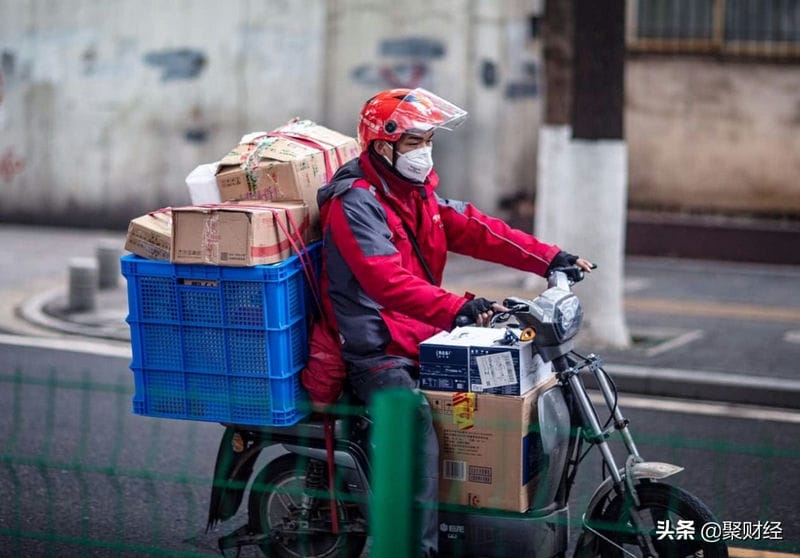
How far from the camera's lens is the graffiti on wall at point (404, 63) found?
48.0 feet

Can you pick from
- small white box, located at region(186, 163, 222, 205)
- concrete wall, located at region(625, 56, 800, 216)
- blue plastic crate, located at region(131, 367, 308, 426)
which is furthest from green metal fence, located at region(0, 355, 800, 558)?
concrete wall, located at region(625, 56, 800, 216)

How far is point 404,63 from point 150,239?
10.2m

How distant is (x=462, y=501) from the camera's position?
15.0 feet

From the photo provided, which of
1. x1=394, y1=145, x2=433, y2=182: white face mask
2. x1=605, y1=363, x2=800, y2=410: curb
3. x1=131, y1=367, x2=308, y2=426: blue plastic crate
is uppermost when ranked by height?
x1=394, y1=145, x2=433, y2=182: white face mask

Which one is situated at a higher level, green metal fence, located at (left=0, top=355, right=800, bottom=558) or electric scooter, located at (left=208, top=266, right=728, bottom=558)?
electric scooter, located at (left=208, top=266, right=728, bottom=558)

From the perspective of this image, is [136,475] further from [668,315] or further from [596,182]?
[668,315]

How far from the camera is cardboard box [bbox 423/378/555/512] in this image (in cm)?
446

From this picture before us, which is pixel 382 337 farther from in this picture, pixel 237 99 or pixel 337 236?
pixel 237 99

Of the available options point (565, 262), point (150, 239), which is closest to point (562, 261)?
point (565, 262)

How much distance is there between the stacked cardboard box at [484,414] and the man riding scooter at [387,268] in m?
0.08

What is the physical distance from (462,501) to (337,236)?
3.32 feet

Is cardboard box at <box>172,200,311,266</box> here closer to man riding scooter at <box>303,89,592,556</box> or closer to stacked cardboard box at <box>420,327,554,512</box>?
man riding scooter at <box>303,89,592,556</box>

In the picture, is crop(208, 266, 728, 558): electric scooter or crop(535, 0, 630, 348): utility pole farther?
crop(535, 0, 630, 348): utility pole

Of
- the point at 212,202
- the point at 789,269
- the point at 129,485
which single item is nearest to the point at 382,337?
the point at 212,202
